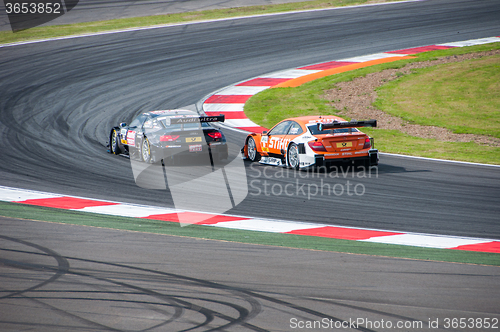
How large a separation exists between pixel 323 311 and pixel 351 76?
1867 centimetres

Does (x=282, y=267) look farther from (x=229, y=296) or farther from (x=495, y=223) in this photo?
(x=495, y=223)

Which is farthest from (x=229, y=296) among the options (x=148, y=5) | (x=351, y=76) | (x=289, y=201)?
(x=148, y=5)

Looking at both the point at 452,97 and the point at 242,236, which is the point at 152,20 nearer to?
the point at 452,97

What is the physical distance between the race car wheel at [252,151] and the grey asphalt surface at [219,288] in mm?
6457

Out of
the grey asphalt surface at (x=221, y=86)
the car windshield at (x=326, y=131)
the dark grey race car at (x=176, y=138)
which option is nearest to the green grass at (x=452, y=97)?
the grey asphalt surface at (x=221, y=86)

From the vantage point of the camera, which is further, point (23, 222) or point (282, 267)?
point (23, 222)

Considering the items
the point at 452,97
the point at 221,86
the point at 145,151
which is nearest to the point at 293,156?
the point at 145,151

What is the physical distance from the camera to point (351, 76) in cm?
2272

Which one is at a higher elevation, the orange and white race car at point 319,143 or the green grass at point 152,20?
the green grass at point 152,20

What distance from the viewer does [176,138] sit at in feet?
42.5

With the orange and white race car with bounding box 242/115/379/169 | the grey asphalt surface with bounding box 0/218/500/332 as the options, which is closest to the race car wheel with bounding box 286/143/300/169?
the orange and white race car with bounding box 242/115/379/169

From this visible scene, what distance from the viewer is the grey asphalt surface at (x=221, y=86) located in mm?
9820

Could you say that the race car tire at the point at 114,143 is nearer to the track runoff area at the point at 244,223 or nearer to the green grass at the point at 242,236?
the track runoff area at the point at 244,223

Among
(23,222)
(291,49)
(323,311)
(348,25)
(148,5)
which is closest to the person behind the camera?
(323,311)
